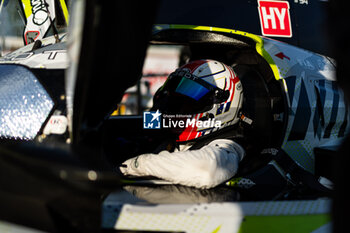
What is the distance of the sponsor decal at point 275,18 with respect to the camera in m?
2.49

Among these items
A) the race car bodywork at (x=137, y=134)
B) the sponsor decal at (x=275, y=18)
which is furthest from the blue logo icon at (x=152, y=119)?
the sponsor decal at (x=275, y=18)

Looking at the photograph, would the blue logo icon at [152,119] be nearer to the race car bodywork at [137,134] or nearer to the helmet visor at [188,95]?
the helmet visor at [188,95]

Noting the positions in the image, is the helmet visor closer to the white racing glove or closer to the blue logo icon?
the blue logo icon

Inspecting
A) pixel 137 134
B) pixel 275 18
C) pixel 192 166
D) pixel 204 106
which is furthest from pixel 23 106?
pixel 275 18

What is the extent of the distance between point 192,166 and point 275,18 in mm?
1407

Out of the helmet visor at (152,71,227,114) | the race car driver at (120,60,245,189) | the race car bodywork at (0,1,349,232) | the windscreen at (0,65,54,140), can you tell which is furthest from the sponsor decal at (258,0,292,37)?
the windscreen at (0,65,54,140)

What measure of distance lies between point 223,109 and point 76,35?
1312mm

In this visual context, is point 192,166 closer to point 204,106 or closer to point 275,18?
point 204,106

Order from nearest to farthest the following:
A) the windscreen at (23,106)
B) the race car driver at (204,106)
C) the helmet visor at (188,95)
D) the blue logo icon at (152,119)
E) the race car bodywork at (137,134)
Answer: the race car bodywork at (137,134), the windscreen at (23,106), the race car driver at (204,106), the helmet visor at (188,95), the blue logo icon at (152,119)

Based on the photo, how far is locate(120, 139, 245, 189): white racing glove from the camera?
1.70 meters

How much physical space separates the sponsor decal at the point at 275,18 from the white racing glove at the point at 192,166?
1.08 metres

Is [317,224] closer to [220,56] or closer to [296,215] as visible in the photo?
[296,215]

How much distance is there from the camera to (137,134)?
2785mm

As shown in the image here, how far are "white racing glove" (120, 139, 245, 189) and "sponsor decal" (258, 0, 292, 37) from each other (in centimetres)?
108
